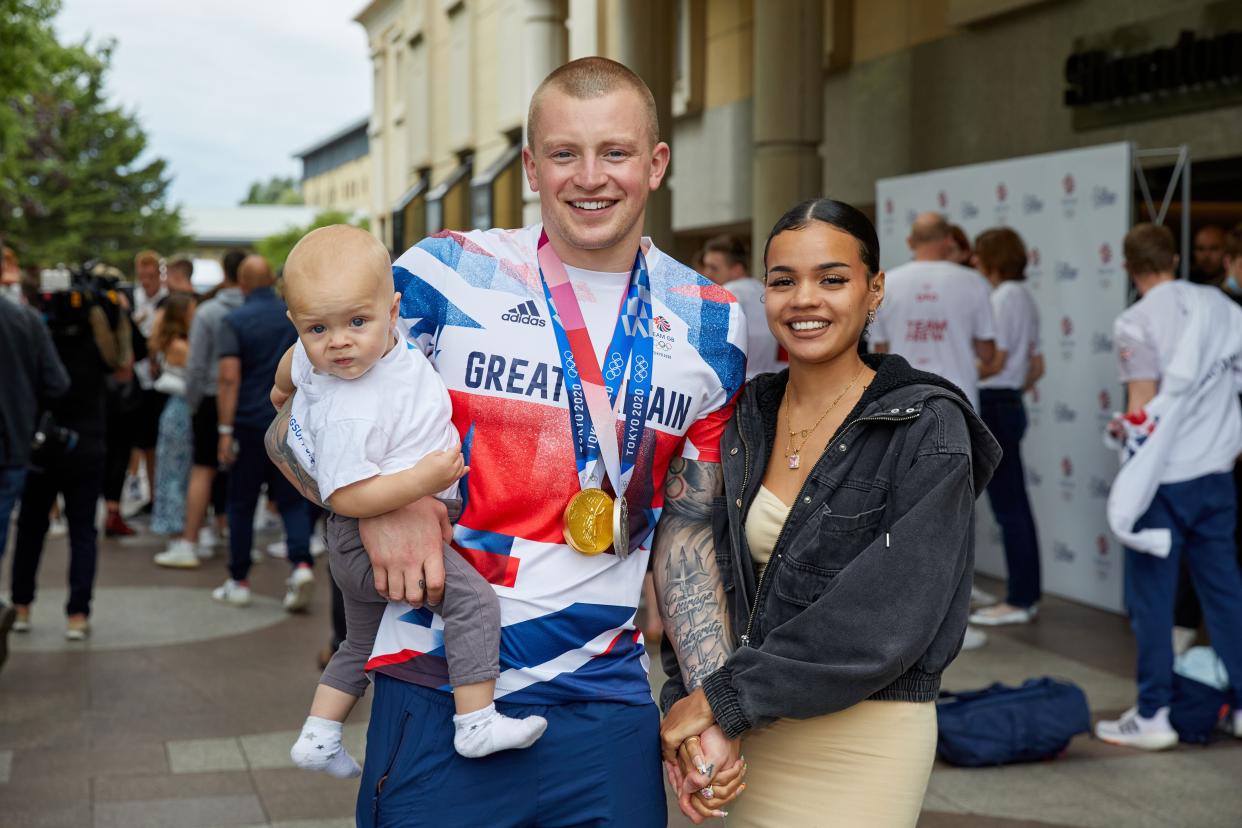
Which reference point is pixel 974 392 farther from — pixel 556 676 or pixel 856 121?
pixel 856 121

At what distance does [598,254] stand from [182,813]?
11.5 feet

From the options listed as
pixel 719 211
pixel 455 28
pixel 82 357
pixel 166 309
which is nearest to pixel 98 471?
pixel 82 357

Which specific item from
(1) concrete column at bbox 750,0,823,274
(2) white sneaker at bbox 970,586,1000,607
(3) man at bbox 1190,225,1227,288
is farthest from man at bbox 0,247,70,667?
(1) concrete column at bbox 750,0,823,274

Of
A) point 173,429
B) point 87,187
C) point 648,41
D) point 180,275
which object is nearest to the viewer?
point 173,429

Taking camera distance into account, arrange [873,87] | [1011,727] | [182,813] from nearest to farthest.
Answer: [182,813]
[1011,727]
[873,87]

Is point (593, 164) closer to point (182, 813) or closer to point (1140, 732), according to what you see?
point (182, 813)

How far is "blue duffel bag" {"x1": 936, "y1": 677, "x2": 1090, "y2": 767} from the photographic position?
5.76 metres

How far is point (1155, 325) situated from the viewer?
6309 millimetres

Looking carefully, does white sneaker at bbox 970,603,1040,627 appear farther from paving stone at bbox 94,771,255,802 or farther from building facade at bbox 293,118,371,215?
building facade at bbox 293,118,371,215

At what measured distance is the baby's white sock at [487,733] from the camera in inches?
96.8

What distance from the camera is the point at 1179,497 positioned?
606 cm

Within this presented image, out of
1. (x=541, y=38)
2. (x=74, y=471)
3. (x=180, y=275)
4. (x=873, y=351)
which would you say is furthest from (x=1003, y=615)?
(x=541, y=38)

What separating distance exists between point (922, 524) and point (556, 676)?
0.71 meters

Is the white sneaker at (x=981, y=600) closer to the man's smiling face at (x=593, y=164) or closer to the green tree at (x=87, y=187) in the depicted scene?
the man's smiling face at (x=593, y=164)
